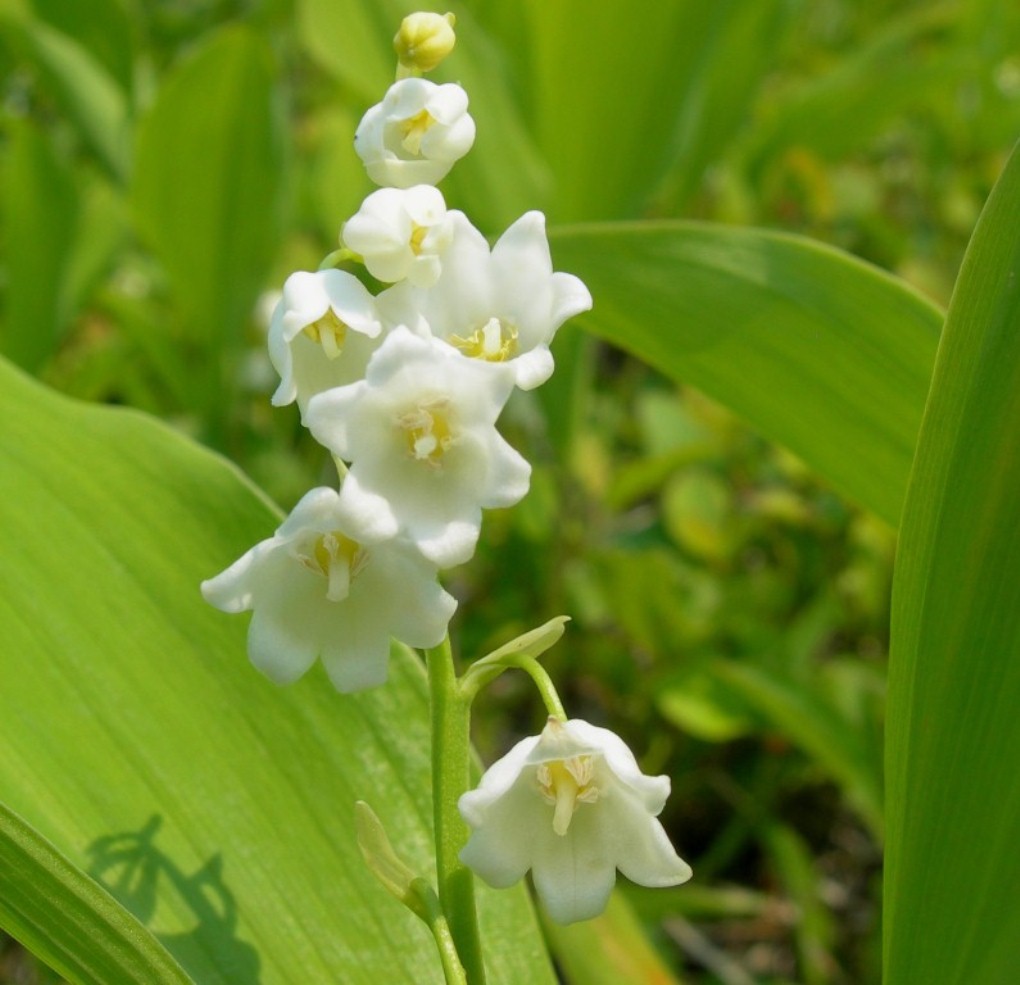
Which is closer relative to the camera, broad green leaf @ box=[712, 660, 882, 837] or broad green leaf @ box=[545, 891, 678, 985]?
broad green leaf @ box=[545, 891, 678, 985]

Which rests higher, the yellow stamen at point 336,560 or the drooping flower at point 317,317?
the drooping flower at point 317,317

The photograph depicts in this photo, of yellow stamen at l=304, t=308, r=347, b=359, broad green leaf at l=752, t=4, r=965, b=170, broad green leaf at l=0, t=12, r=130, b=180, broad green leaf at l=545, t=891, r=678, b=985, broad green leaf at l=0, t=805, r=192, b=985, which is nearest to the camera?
broad green leaf at l=0, t=805, r=192, b=985

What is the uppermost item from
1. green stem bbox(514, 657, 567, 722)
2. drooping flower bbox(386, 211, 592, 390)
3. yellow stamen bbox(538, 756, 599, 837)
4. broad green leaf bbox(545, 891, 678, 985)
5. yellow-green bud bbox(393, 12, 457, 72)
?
yellow-green bud bbox(393, 12, 457, 72)

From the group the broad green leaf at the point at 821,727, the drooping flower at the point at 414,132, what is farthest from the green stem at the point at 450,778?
the broad green leaf at the point at 821,727

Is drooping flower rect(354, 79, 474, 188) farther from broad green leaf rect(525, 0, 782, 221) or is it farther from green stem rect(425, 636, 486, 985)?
broad green leaf rect(525, 0, 782, 221)

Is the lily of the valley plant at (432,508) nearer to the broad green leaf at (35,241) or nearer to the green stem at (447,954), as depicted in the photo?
the green stem at (447,954)

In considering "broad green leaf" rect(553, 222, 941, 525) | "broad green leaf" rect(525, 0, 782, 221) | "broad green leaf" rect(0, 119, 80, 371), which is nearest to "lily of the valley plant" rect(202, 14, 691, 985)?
"broad green leaf" rect(553, 222, 941, 525)

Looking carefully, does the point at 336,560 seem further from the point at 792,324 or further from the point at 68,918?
the point at 792,324

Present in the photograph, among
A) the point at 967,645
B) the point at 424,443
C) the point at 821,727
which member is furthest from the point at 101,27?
the point at 967,645
